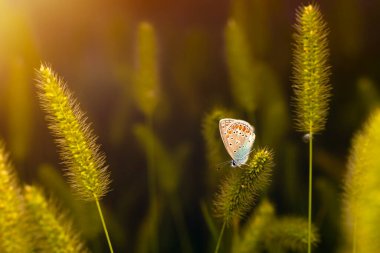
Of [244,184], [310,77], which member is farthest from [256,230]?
[310,77]

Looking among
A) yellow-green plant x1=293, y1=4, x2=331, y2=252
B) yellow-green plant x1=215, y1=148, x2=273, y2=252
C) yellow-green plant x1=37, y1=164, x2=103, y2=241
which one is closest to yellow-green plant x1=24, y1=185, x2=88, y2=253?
yellow-green plant x1=215, y1=148, x2=273, y2=252

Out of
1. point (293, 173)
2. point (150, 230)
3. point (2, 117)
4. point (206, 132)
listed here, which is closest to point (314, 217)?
point (293, 173)

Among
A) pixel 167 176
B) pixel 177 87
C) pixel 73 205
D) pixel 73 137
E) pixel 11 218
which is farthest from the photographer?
pixel 177 87

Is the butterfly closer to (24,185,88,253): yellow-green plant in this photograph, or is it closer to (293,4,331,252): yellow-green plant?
(293,4,331,252): yellow-green plant

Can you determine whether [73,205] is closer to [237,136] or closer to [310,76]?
[237,136]

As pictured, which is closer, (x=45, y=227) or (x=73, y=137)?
(x=45, y=227)

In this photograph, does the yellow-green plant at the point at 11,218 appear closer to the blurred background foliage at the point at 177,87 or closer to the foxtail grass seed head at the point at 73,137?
the foxtail grass seed head at the point at 73,137
